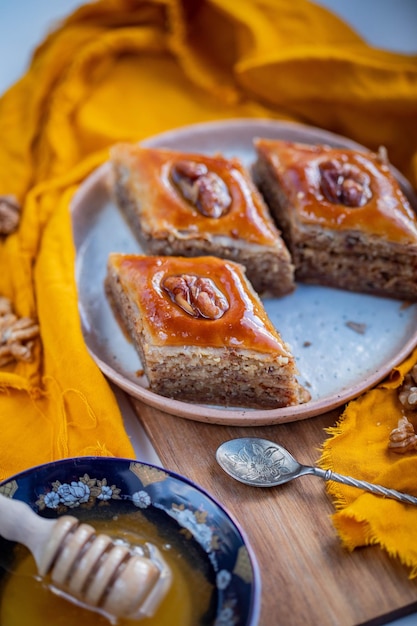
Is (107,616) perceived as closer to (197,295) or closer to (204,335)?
(204,335)

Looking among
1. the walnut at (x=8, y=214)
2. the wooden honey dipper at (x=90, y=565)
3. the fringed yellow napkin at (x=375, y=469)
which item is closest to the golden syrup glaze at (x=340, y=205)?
the fringed yellow napkin at (x=375, y=469)

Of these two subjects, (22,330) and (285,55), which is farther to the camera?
(285,55)

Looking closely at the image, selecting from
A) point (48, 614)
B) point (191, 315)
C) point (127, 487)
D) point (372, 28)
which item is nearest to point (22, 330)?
point (191, 315)

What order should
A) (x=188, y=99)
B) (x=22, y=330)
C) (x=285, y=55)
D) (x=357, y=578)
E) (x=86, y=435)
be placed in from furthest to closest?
(x=188, y=99), (x=285, y=55), (x=22, y=330), (x=86, y=435), (x=357, y=578)

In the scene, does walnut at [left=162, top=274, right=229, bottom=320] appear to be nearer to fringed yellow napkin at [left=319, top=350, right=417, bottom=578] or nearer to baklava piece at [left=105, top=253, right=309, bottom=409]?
baklava piece at [left=105, top=253, right=309, bottom=409]

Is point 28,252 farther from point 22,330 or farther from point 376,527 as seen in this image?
point 376,527

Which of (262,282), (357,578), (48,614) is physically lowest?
(357,578)
